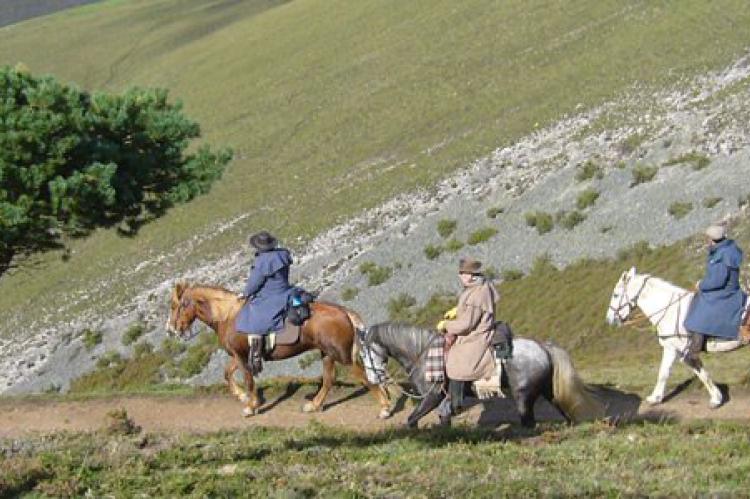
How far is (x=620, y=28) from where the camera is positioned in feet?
228

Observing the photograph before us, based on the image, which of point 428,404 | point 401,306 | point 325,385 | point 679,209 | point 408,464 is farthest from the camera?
point 401,306

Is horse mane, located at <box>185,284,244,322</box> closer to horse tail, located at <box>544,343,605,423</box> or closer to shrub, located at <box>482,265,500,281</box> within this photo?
horse tail, located at <box>544,343,605,423</box>

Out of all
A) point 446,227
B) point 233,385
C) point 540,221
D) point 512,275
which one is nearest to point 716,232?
point 233,385

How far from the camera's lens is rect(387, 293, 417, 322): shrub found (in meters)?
34.8

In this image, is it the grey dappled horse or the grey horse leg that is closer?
the grey dappled horse

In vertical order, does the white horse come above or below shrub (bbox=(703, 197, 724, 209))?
above

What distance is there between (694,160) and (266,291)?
2595 centimetres

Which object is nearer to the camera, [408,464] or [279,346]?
[408,464]

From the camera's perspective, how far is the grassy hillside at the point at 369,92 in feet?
187

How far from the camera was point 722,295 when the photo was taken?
16.2 meters

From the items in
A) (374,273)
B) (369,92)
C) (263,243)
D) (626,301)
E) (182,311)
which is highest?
(263,243)

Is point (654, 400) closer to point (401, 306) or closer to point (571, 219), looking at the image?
point (401, 306)

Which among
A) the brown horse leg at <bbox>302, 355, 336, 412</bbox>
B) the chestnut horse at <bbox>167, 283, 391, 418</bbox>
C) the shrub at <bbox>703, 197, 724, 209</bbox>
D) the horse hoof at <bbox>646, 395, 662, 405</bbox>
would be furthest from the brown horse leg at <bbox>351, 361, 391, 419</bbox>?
the shrub at <bbox>703, 197, 724, 209</bbox>

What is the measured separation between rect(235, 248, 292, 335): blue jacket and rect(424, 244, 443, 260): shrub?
2138 cm
